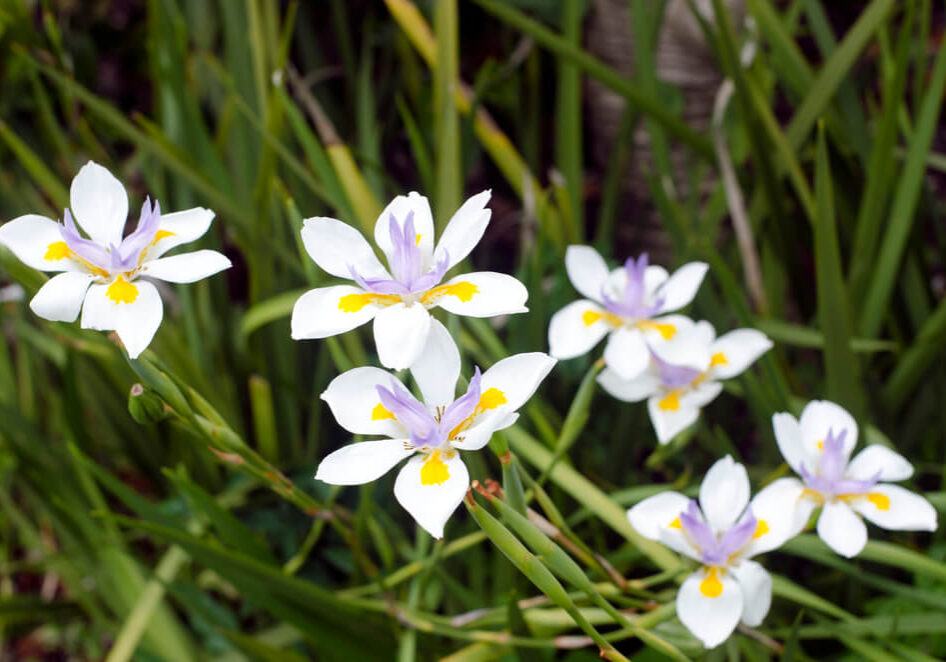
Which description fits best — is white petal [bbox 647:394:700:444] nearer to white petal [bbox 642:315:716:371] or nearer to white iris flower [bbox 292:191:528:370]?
white petal [bbox 642:315:716:371]

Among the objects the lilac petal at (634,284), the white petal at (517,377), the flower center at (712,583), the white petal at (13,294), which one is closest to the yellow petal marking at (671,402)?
the lilac petal at (634,284)

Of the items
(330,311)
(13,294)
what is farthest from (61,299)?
(13,294)

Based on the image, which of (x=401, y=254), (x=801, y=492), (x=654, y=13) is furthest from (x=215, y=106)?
(x=801, y=492)

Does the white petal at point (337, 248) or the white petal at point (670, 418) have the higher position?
the white petal at point (337, 248)

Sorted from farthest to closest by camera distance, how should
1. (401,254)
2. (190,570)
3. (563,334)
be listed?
(190,570)
(563,334)
(401,254)

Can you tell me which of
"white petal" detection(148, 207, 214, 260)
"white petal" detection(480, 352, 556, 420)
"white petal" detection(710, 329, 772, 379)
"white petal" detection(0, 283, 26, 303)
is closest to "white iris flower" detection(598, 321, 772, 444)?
"white petal" detection(710, 329, 772, 379)

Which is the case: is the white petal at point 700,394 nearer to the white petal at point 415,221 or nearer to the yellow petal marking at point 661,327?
the yellow petal marking at point 661,327

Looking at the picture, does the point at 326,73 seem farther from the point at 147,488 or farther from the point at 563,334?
the point at 563,334
